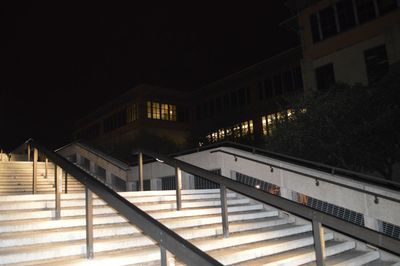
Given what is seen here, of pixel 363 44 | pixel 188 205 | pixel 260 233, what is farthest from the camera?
pixel 363 44

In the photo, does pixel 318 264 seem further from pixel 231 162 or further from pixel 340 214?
pixel 231 162

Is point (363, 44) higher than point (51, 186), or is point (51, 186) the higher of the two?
point (363, 44)

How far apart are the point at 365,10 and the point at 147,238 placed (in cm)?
1965

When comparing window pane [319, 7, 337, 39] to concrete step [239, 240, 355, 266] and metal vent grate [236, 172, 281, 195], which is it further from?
concrete step [239, 240, 355, 266]

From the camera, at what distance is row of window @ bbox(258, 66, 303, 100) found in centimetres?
2908

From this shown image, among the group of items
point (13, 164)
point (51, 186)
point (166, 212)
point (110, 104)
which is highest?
point (110, 104)

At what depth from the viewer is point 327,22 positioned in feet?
72.0

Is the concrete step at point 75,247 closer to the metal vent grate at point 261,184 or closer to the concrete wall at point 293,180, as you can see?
the concrete wall at point 293,180

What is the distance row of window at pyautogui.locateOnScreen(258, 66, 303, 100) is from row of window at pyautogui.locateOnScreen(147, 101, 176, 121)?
10875mm

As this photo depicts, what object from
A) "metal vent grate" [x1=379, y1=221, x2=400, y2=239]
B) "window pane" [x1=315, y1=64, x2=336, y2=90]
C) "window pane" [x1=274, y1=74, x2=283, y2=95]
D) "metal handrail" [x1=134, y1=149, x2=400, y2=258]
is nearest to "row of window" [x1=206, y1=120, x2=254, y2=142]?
"window pane" [x1=274, y1=74, x2=283, y2=95]

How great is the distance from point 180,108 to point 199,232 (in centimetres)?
3436

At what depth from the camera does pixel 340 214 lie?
29.4 ft

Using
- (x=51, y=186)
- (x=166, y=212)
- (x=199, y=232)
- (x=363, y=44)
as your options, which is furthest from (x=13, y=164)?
(x=363, y=44)

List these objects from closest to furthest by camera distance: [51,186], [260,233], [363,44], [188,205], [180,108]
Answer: [260,233] → [188,205] → [51,186] → [363,44] → [180,108]
